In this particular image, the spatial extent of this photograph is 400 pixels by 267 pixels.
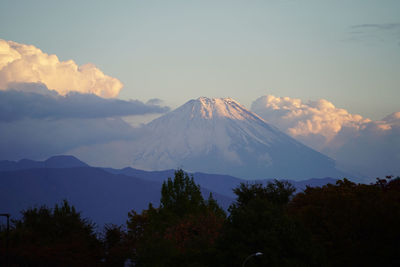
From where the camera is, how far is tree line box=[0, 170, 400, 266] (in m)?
49.7

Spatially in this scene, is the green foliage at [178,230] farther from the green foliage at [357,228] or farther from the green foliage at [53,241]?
the green foliage at [357,228]

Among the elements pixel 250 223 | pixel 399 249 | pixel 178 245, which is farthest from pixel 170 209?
pixel 399 249

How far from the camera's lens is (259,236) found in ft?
163

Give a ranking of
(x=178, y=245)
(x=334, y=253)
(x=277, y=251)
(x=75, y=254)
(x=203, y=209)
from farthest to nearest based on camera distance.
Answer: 1. (x=203, y=209)
2. (x=178, y=245)
3. (x=75, y=254)
4. (x=334, y=253)
5. (x=277, y=251)

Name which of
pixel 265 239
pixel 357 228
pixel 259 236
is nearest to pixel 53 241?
pixel 259 236

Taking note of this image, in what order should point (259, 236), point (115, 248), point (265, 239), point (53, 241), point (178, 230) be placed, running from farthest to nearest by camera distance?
point (115, 248) < point (178, 230) < point (53, 241) < point (259, 236) < point (265, 239)

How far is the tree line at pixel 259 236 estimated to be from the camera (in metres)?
49.7

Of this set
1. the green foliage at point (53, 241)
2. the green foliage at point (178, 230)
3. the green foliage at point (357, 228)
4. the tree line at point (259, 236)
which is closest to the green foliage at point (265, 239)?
the tree line at point (259, 236)

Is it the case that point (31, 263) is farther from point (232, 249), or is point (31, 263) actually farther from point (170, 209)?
point (170, 209)

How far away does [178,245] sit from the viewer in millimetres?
71562

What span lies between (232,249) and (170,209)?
3922cm

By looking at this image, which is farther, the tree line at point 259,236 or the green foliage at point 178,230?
the green foliage at point 178,230

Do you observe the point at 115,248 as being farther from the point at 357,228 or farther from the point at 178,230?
the point at 357,228

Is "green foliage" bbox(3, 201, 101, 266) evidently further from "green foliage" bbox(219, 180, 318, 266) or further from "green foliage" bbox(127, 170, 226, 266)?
"green foliage" bbox(219, 180, 318, 266)
